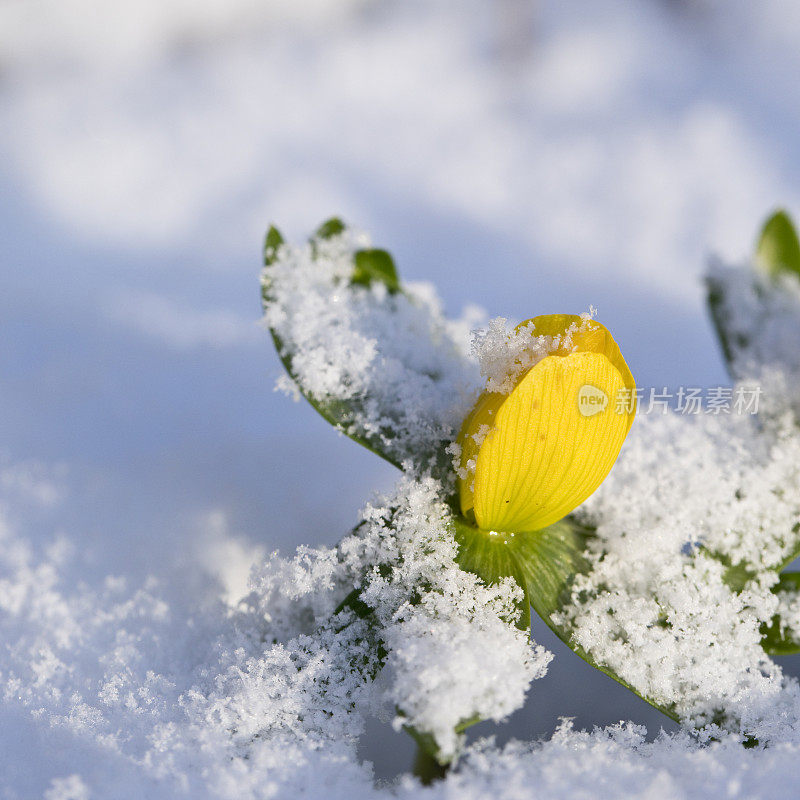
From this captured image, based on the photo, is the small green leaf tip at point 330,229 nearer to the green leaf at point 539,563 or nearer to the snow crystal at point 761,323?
the green leaf at point 539,563

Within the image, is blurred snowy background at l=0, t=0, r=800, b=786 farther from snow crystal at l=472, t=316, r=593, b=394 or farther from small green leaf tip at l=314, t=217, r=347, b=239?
snow crystal at l=472, t=316, r=593, b=394

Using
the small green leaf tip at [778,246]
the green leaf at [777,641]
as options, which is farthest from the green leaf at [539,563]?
the small green leaf tip at [778,246]

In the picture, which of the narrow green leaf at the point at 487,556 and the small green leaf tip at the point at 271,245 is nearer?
the narrow green leaf at the point at 487,556

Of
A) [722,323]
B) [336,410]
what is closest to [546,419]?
[336,410]

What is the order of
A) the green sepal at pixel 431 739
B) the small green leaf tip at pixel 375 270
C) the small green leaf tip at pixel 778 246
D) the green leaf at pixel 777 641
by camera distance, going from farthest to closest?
the small green leaf tip at pixel 778 246, the small green leaf tip at pixel 375 270, the green leaf at pixel 777 641, the green sepal at pixel 431 739

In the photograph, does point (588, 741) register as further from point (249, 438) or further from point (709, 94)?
point (709, 94)

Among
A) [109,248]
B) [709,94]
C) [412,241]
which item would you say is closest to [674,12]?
[709,94]

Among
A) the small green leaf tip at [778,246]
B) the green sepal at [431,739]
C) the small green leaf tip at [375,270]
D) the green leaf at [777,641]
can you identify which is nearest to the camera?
the green sepal at [431,739]
